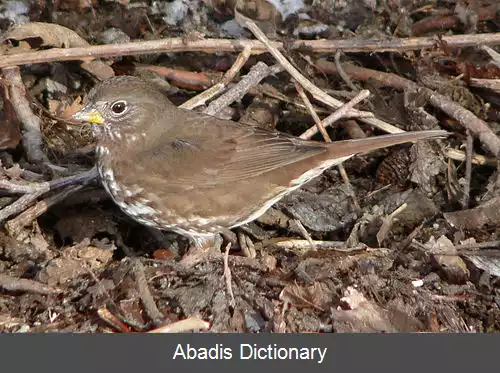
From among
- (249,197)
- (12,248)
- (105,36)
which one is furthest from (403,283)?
(105,36)

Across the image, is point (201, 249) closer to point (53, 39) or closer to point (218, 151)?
point (218, 151)

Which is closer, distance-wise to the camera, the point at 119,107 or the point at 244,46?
the point at 119,107

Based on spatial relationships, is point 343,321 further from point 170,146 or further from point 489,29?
point 489,29

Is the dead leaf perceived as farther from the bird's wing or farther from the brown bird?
the bird's wing

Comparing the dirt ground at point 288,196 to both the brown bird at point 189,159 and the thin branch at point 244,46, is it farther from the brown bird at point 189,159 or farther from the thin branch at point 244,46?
the brown bird at point 189,159

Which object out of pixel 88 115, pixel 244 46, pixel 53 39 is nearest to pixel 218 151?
pixel 88 115

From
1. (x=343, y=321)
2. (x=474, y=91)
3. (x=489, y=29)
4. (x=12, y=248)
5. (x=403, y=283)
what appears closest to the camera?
(x=343, y=321)
